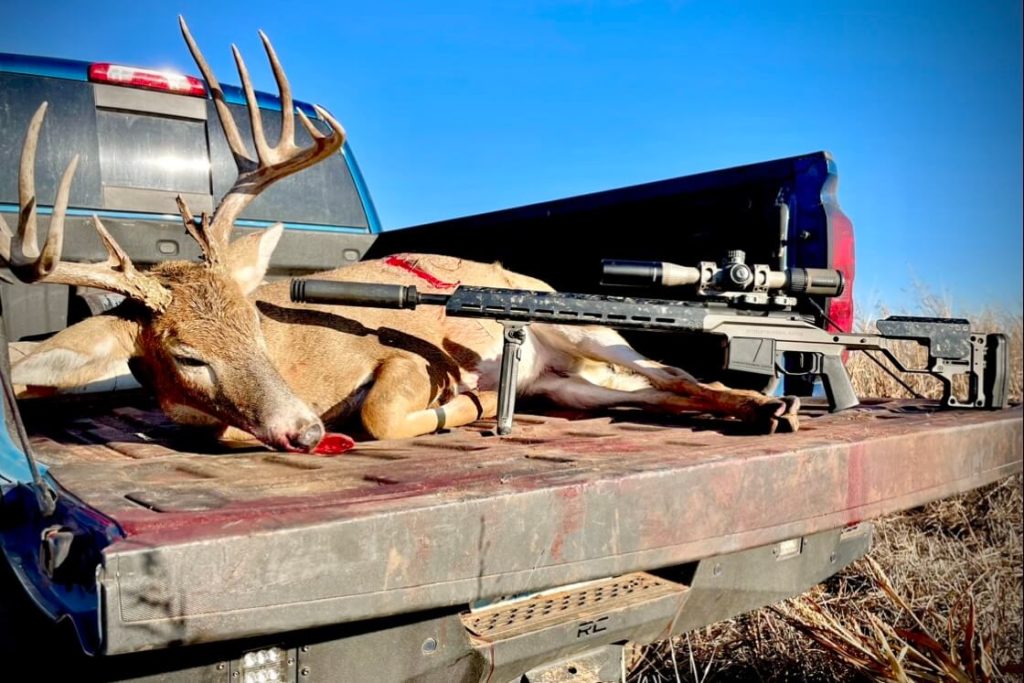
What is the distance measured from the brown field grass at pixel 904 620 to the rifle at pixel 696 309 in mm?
922

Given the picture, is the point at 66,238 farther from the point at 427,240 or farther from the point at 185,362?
the point at 427,240

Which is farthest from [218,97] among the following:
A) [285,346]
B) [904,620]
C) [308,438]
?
[904,620]

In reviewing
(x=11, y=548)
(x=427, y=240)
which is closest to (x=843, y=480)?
(x=11, y=548)

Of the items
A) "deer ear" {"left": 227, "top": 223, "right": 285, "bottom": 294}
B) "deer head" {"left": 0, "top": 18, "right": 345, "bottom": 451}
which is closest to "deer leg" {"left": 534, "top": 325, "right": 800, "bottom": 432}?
"deer ear" {"left": 227, "top": 223, "right": 285, "bottom": 294}

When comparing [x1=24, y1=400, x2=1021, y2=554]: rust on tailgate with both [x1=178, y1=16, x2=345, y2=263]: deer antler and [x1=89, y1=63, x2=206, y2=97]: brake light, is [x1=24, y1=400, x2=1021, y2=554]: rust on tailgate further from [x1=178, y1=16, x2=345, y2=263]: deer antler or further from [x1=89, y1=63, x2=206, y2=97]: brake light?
[x1=89, y1=63, x2=206, y2=97]: brake light

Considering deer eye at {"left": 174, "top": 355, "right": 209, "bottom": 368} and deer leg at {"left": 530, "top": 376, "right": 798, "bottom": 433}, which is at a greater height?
deer eye at {"left": 174, "top": 355, "right": 209, "bottom": 368}

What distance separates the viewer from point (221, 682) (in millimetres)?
1642

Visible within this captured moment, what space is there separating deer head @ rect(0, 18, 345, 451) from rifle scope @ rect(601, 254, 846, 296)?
1318 mm

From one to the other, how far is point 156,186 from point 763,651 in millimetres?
3997

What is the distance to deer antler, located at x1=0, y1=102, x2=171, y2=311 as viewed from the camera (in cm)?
256

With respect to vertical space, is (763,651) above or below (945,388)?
below

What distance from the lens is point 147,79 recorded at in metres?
4.69

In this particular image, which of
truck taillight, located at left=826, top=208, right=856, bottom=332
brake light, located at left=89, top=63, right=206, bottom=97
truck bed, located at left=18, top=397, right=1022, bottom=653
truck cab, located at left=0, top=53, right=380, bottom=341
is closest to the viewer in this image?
truck bed, located at left=18, top=397, right=1022, bottom=653

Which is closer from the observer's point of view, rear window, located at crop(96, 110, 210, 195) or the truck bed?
the truck bed
